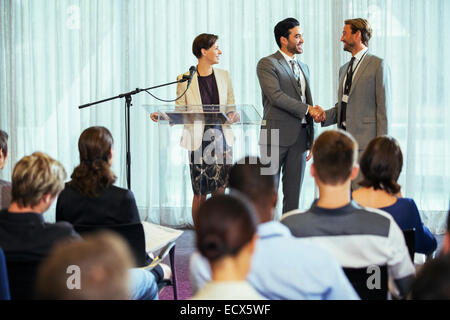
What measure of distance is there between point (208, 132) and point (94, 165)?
5.28 ft

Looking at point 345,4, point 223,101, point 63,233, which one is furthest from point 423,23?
point 63,233

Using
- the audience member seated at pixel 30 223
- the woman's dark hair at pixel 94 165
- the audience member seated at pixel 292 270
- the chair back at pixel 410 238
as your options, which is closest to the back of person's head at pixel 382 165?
the chair back at pixel 410 238

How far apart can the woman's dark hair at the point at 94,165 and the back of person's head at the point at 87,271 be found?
135 centimetres

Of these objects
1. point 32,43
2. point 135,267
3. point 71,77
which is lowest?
point 135,267

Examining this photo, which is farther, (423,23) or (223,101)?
(423,23)

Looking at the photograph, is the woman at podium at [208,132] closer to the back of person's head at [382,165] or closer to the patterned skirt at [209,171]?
the patterned skirt at [209,171]

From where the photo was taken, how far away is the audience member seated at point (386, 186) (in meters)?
2.21

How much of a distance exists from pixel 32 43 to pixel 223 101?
8.09 feet

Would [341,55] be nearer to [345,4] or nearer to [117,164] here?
[345,4]

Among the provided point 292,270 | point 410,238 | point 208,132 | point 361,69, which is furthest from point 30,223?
point 361,69

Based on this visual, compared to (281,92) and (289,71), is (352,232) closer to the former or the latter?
(281,92)

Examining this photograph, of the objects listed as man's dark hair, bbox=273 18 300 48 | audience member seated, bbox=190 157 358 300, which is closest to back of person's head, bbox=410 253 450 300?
audience member seated, bbox=190 157 358 300

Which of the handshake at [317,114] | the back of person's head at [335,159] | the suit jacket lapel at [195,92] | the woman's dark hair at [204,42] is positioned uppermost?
the woman's dark hair at [204,42]
